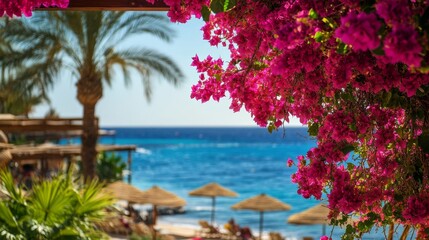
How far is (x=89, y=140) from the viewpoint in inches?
680

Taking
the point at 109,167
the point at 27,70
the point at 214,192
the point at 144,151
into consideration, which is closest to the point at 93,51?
the point at 27,70

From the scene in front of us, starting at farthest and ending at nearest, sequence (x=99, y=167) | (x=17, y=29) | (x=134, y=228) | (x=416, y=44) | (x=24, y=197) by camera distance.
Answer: (x=99, y=167) < (x=134, y=228) < (x=17, y=29) < (x=24, y=197) < (x=416, y=44)

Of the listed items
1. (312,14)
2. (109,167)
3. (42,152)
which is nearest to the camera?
(312,14)

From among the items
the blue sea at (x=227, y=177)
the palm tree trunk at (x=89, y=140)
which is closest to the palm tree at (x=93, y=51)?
the palm tree trunk at (x=89, y=140)

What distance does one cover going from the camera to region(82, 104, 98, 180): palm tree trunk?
17.2 m

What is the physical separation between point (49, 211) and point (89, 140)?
36.5 feet

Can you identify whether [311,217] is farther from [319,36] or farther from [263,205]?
[319,36]

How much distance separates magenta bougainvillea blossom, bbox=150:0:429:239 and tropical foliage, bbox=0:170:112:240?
324 centimetres

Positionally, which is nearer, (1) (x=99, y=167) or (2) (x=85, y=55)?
(2) (x=85, y=55)

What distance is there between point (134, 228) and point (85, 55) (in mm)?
6294

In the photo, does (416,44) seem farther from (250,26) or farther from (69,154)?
(69,154)

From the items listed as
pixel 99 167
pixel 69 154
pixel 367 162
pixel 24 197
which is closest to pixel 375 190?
pixel 367 162

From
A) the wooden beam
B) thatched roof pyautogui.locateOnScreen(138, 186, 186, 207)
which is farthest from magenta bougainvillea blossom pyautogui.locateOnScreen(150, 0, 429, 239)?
thatched roof pyautogui.locateOnScreen(138, 186, 186, 207)

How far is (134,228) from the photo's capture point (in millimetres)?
20688
